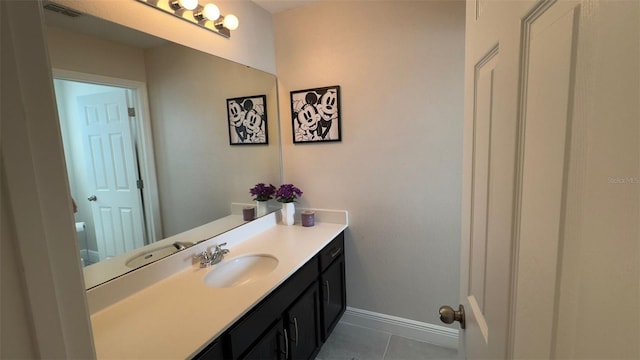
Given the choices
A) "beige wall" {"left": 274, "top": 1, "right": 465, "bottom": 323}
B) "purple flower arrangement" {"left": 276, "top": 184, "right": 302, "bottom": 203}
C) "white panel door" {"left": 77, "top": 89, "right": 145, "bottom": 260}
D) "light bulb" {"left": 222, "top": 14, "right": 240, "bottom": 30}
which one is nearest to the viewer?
"white panel door" {"left": 77, "top": 89, "right": 145, "bottom": 260}

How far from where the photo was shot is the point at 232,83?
1965mm

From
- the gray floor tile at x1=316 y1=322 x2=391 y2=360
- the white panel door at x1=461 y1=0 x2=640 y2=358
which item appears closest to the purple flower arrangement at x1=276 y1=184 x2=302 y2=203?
the gray floor tile at x1=316 y1=322 x2=391 y2=360

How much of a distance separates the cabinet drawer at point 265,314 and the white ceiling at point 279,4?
1803 millimetres

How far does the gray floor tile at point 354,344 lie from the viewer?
2.02 metres

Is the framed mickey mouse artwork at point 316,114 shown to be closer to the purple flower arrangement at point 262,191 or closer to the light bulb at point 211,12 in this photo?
the purple flower arrangement at point 262,191

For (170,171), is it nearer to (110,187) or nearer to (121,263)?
(110,187)

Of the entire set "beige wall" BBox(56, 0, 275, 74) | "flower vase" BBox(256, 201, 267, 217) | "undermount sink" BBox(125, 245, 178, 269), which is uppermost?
"beige wall" BBox(56, 0, 275, 74)

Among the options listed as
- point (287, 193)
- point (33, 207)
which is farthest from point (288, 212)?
point (33, 207)

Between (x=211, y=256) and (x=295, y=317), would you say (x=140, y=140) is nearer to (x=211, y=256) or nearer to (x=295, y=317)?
(x=211, y=256)

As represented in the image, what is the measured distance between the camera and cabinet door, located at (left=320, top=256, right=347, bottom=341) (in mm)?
1905

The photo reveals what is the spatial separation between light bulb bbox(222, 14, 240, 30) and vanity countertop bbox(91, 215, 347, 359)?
4.61 feet

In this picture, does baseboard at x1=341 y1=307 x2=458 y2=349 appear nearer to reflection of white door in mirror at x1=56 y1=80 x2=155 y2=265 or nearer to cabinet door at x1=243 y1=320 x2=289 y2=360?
cabinet door at x1=243 y1=320 x2=289 y2=360

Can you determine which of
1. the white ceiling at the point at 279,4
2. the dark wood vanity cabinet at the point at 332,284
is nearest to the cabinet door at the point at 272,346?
the dark wood vanity cabinet at the point at 332,284

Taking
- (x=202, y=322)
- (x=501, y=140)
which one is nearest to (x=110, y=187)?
(x=202, y=322)
